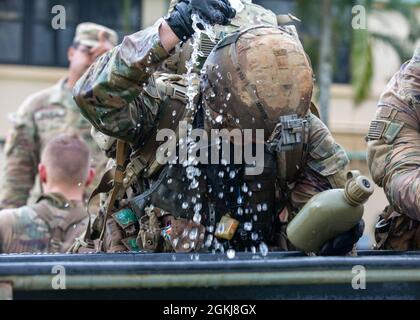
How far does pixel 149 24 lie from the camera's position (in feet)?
59.6

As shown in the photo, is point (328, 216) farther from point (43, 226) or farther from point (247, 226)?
point (43, 226)

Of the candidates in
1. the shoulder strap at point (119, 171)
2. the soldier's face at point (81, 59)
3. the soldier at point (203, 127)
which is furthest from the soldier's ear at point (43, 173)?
the shoulder strap at point (119, 171)

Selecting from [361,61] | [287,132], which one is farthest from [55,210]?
[361,61]

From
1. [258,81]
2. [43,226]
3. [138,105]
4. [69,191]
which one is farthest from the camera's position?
[69,191]

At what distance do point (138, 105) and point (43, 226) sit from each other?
1844 mm

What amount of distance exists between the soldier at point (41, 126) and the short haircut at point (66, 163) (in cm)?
98

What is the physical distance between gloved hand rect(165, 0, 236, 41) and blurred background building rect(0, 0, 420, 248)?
12.7 meters

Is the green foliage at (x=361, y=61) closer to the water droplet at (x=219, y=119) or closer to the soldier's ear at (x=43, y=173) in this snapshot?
the soldier's ear at (x=43, y=173)

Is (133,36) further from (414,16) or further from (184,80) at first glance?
(414,16)

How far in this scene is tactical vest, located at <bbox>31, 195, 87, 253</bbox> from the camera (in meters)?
5.78

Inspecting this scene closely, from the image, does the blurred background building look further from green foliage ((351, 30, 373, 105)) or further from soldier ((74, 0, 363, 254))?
soldier ((74, 0, 363, 254))

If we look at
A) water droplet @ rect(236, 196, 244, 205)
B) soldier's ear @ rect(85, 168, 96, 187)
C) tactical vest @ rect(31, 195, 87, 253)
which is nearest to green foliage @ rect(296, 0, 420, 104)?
soldier's ear @ rect(85, 168, 96, 187)
